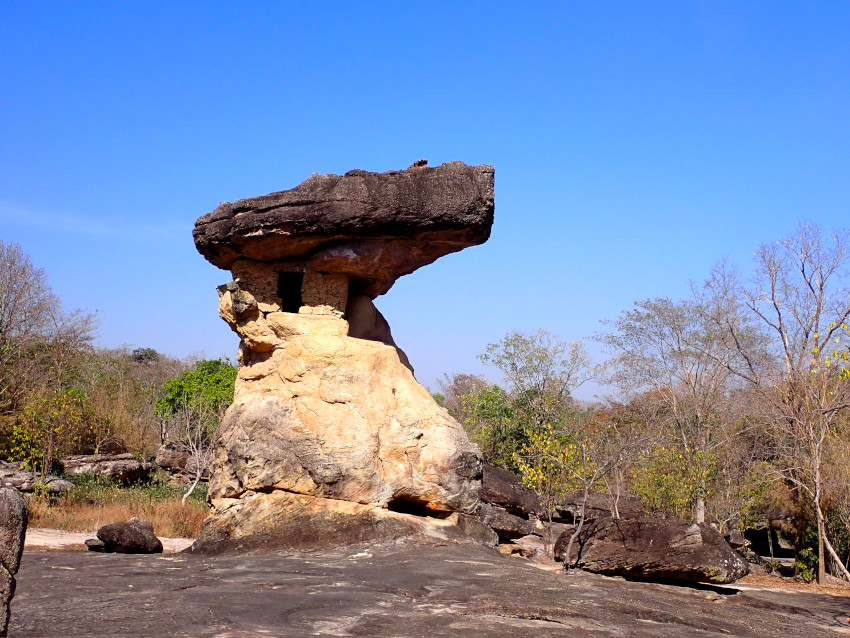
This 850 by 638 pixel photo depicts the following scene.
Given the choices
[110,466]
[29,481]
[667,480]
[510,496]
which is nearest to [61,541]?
[29,481]

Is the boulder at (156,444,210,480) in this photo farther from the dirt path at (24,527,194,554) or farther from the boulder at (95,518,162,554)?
the boulder at (95,518,162,554)

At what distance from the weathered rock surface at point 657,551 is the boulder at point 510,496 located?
4928 mm

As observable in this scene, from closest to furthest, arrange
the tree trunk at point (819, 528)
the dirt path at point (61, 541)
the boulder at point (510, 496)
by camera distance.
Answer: the dirt path at point (61, 541), the tree trunk at point (819, 528), the boulder at point (510, 496)

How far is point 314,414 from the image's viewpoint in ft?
37.0

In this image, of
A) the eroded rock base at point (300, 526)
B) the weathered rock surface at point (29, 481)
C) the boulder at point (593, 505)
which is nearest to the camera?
the eroded rock base at point (300, 526)

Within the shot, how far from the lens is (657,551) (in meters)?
10.7

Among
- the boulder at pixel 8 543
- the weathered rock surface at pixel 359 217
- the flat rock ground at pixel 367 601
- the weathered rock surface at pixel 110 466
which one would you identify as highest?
the weathered rock surface at pixel 359 217

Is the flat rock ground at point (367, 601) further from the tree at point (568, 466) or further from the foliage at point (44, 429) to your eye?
the foliage at point (44, 429)

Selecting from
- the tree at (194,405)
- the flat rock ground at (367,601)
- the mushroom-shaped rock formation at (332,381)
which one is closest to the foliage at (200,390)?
the tree at (194,405)

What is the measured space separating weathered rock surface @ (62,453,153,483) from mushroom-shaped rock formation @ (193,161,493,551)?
863 centimetres

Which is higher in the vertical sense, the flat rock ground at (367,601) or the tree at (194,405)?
the tree at (194,405)

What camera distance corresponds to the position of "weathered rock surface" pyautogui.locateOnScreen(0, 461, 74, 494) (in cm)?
1602

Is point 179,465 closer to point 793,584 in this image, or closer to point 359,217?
point 359,217

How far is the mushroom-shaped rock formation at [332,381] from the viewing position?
10938 mm
